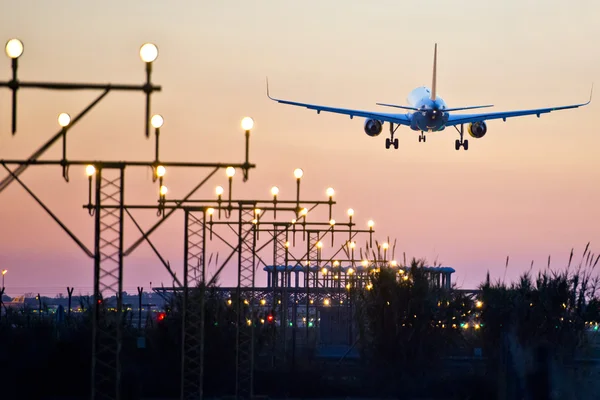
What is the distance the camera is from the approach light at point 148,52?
18891 mm

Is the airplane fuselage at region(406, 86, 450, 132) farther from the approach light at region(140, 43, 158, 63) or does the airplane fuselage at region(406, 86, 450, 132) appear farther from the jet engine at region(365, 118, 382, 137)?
the approach light at region(140, 43, 158, 63)

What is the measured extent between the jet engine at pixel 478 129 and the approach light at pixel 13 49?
57531mm

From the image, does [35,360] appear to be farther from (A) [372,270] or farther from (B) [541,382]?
(B) [541,382]

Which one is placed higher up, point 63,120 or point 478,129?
point 478,129

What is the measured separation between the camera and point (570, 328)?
36.1m

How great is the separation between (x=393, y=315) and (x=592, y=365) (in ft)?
28.7

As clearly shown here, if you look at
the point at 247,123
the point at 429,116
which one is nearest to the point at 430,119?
the point at 429,116

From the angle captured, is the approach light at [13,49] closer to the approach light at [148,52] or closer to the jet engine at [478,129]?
the approach light at [148,52]

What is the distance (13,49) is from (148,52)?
215cm

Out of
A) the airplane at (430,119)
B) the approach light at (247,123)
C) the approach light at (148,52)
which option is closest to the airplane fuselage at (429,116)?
the airplane at (430,119)

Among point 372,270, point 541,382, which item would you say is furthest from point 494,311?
point 541,382

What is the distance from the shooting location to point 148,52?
19.0 meters

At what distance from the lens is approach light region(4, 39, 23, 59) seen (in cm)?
1766

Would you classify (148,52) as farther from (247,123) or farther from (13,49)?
(247,123)
